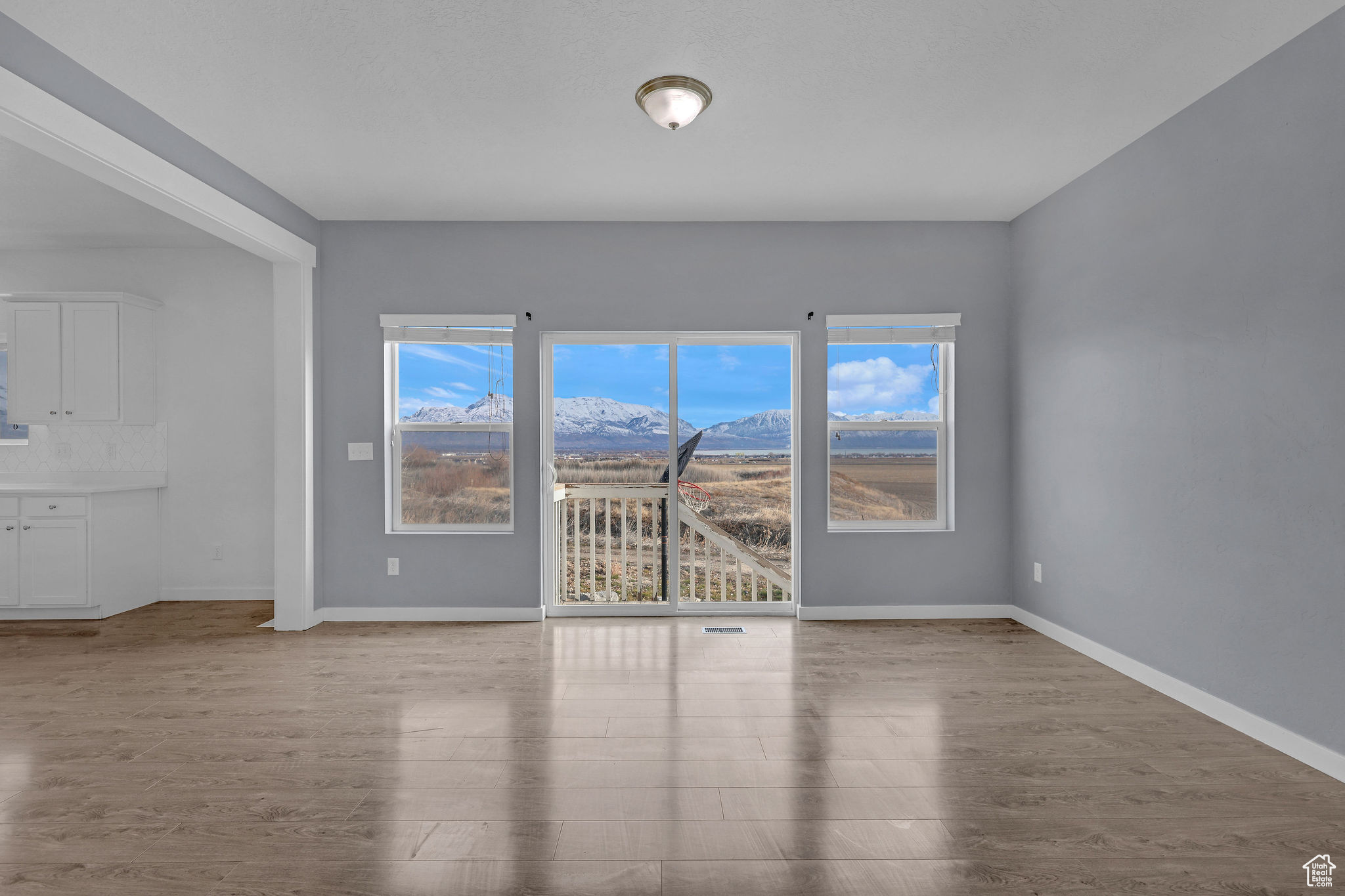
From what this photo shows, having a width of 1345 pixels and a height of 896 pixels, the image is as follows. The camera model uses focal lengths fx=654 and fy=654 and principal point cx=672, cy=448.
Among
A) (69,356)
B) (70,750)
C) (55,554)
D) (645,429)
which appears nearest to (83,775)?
(70,750)

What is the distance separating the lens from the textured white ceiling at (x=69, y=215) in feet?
11.8

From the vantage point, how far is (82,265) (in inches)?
198

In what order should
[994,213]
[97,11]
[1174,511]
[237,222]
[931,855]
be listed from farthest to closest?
[994,213], [237,222], [1174,511], [97,11], [931,855]

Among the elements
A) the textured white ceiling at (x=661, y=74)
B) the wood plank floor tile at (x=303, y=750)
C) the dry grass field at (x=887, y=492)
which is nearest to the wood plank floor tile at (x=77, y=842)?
the wood plank floor tile at (x=303, y=750)

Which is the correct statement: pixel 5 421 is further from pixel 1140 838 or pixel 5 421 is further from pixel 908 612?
pixel 1140 838

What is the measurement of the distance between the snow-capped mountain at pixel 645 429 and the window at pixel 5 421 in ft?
10.4

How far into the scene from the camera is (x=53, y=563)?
439 centimetres

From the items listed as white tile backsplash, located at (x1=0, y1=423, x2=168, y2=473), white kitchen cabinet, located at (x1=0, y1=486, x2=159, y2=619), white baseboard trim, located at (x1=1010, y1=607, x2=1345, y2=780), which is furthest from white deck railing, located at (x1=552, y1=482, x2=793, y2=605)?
white tile backsplash, located at (x1=0, y1=423, x2=168, y2=473)

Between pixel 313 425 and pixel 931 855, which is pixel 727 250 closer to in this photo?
pixel 313 425

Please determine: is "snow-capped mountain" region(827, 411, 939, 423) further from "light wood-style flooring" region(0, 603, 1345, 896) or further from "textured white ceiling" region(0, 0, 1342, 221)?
"light wood-style flooring" region(0, 603, 1345, 896)

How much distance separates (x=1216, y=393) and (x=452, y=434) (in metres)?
4.20

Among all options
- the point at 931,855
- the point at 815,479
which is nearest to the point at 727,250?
the point at 815,479

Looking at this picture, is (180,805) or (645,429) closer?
(180,805)

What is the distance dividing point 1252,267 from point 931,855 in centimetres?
258
